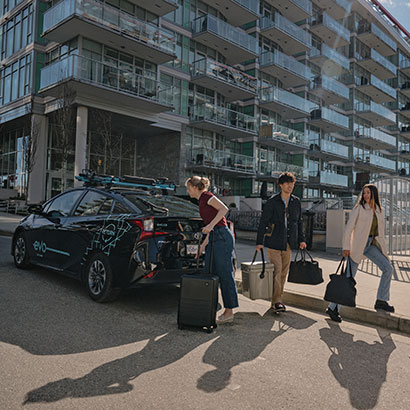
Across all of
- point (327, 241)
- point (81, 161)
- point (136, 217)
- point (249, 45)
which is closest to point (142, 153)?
point (81, 161)

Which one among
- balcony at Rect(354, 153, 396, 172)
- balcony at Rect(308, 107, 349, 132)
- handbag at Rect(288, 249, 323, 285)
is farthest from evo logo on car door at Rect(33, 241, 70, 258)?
balcony at Rect(354, 153, 396, 172)

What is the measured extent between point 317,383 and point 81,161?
18.8 metres

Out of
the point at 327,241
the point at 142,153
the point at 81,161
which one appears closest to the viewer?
the point at 327,241

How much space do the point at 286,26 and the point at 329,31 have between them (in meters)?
8.41

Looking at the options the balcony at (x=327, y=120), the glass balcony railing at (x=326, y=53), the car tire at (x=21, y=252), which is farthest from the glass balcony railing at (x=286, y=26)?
the car tire at (x=21, y=252)

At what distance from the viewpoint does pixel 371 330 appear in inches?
189

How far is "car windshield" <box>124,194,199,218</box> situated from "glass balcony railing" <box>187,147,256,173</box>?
18.9m

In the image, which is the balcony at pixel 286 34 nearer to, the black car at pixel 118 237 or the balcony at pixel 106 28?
the balcony at pixel 106 28

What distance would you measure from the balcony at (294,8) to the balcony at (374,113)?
1254 centimetres

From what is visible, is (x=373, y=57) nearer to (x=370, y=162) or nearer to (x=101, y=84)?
(x=370, y=162)

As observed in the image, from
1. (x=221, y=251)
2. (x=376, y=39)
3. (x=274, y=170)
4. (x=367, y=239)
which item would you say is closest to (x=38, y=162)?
(x=274, y=170)

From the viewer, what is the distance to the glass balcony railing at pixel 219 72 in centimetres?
2539

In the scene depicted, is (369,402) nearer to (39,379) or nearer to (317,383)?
(317,383)

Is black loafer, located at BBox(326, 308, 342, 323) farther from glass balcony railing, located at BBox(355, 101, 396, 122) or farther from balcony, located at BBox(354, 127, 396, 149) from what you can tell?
glass balcony railing, located at BBox(355, 101, 396, 122)
